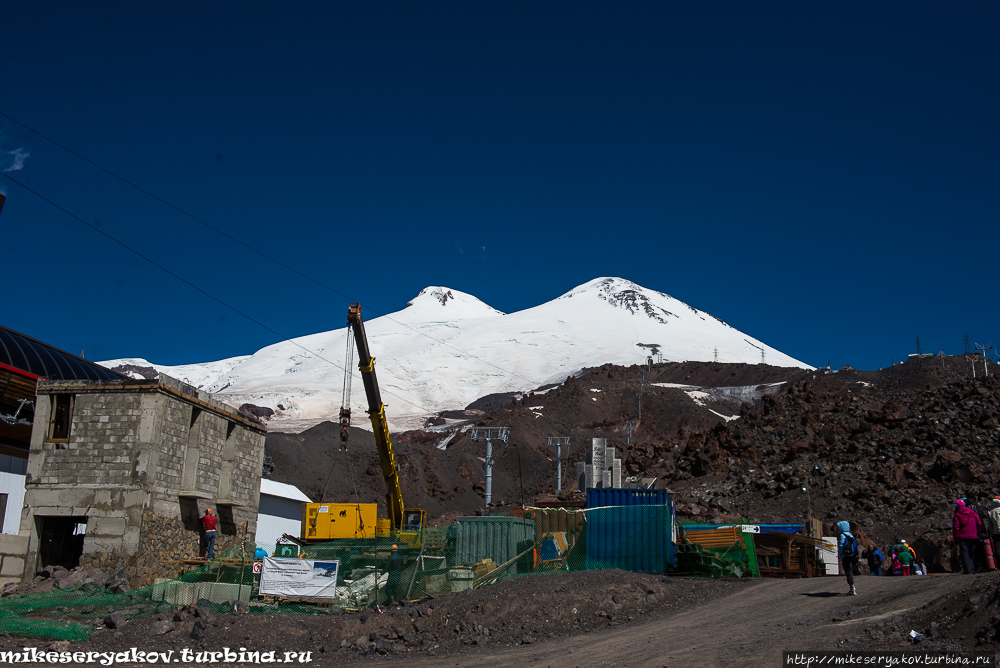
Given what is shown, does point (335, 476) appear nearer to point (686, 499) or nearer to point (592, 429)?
point (686, 499)

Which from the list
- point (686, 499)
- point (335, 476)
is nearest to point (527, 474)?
point (335, 476)

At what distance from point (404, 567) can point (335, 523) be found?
14.5 meters

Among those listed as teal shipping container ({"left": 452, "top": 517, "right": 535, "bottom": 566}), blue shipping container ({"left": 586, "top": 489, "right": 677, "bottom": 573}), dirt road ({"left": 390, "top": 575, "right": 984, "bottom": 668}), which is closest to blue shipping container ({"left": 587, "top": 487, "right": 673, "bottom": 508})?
blue shipping container ({"left": 586, "top": 489, "right": 677, "bottom": 573})

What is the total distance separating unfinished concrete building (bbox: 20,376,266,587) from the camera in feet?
64.5

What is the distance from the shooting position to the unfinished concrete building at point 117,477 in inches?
774

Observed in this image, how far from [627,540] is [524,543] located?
3237 mm

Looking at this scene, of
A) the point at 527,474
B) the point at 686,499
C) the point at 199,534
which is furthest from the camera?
the point at 527,474

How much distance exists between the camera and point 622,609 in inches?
626

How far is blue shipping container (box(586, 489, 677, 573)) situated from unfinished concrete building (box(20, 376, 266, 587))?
10683 millimetres

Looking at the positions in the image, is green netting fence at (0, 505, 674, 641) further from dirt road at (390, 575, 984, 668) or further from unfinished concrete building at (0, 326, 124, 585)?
dirt road at (390, 575, 984, 668)

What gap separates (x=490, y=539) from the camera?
2022 cm

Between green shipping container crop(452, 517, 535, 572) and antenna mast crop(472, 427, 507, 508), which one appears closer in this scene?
green shipping container crop(452, 517, 535, 572)

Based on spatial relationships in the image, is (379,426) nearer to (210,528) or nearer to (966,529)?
(210,528)

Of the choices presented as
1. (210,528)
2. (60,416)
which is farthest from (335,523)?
(60,416)
